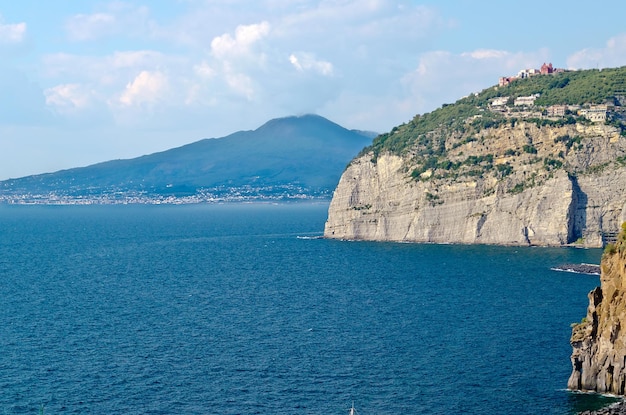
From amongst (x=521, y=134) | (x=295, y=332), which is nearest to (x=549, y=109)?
(x=521, y=134)

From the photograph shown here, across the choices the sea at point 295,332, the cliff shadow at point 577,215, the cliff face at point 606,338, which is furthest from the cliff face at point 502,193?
the cliff face at point 606,338

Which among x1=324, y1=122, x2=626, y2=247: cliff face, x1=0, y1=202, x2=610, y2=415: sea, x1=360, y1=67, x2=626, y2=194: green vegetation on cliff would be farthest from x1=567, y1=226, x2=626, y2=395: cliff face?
x1=360, y1=67, x2=626, y2=194: green vegetation on cliff

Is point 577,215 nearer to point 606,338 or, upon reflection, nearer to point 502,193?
point 502,193

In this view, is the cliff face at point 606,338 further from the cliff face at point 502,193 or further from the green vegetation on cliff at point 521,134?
the green vegetation on cliff at point 521,134

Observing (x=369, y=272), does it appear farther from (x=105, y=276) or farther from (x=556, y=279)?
(x=105, y=276)

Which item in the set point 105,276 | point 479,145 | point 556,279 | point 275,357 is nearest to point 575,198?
point 479,145

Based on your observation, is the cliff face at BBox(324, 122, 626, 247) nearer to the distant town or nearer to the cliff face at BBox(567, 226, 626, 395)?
the distant town
